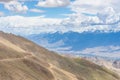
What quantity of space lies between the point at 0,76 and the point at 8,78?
20.9 feet

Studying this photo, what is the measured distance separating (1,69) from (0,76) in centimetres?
1106

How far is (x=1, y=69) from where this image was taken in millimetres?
197875

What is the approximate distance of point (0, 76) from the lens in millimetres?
187375

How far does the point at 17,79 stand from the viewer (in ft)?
652

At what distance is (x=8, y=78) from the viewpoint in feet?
630

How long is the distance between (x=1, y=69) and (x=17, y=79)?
1185 cm

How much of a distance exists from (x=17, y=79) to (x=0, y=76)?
14.5 meters

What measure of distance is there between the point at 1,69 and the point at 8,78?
9363 millimetres
